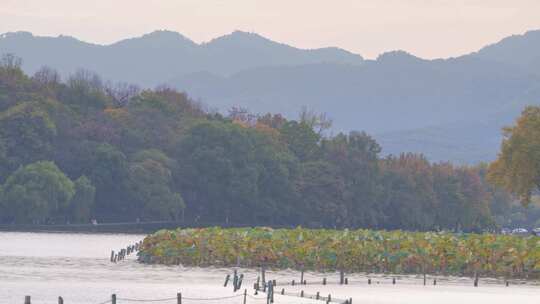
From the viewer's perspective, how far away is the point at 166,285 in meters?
83.1

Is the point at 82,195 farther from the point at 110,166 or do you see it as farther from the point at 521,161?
the point at 521,161

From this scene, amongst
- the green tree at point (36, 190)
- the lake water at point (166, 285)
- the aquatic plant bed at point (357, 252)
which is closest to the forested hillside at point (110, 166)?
the green tree at point (36, 190)

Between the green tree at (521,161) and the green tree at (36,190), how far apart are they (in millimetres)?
55208

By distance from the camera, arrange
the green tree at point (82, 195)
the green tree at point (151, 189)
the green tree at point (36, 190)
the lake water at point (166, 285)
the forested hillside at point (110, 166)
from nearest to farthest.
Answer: the lake water at point (166, 285) → the green tree at point (36, 190) → the forested hillside at point (110, 166) → the green tree at point (82, 195) → the green tree at point (151, 189)

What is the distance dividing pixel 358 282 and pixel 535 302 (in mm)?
17914

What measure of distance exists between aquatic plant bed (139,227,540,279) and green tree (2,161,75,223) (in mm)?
59605

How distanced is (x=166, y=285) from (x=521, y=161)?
53.9 m

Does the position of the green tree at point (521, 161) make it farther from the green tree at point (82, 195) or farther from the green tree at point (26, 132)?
the green tree at point (26, 132)

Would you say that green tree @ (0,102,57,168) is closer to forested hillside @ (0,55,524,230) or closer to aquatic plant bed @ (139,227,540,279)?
forested hillside @ (0,55,524,230)

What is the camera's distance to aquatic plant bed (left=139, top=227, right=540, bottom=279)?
10088 centimetres

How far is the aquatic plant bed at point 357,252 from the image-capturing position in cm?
10088

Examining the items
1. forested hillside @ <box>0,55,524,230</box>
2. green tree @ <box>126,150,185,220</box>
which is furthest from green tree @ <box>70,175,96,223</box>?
green tree @ <box>126,150,185,220</box>

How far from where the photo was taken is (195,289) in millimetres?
79688

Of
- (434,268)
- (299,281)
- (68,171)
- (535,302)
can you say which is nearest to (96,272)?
(299,281)
